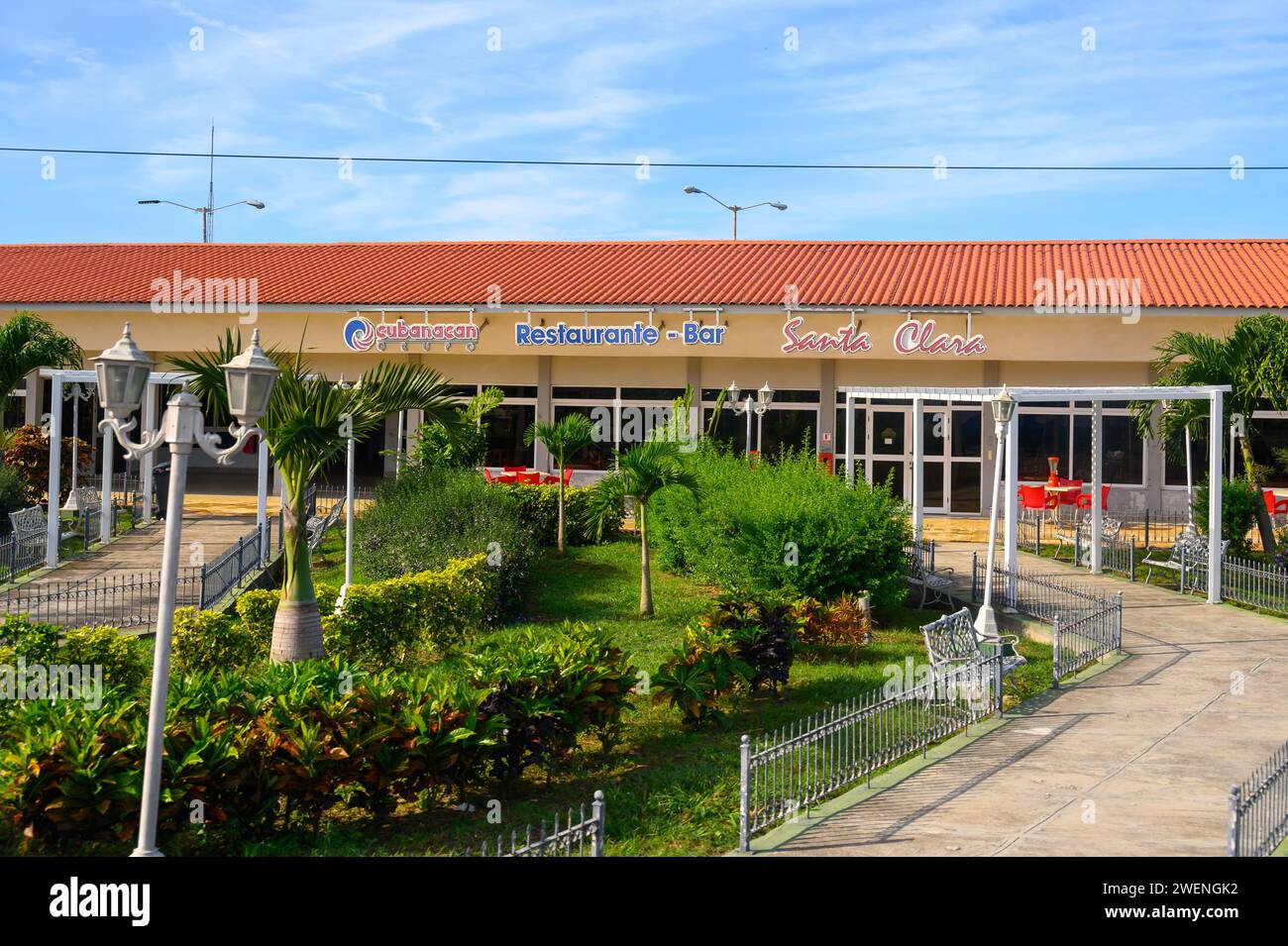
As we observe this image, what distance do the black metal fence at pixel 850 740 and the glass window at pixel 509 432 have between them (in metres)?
17.4

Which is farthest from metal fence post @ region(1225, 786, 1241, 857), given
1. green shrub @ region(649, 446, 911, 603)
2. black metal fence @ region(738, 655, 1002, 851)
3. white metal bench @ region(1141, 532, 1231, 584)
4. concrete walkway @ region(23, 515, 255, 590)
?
concrete walkway @ region(23, 515, 255, 590)

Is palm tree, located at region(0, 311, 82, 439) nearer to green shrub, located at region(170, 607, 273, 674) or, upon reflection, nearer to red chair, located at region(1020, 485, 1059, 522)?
green shrub, located at region(170, 607, 273, 674)

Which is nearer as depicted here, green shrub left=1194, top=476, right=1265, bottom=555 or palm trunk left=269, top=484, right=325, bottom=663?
palm trunk left=269, top=484, right=325, bottom=663

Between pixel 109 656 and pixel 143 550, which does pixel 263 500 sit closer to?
pixel 143 550

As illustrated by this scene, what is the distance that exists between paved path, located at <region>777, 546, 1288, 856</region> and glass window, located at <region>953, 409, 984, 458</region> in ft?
43.1

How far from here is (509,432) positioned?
2817cm

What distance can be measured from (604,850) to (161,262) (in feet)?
93.1

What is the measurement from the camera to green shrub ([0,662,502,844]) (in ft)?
23.4

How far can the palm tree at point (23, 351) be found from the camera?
21609 millimetres

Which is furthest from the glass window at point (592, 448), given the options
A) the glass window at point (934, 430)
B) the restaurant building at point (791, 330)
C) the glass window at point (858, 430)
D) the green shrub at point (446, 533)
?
the green shrub at point (446, 533)

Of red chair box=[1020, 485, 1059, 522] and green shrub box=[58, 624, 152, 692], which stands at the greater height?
red chair box=[1020, 485, 1059, 522]

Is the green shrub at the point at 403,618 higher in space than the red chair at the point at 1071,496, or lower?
lower

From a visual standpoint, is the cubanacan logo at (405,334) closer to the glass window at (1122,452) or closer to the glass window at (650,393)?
the glass window at (650,393)
